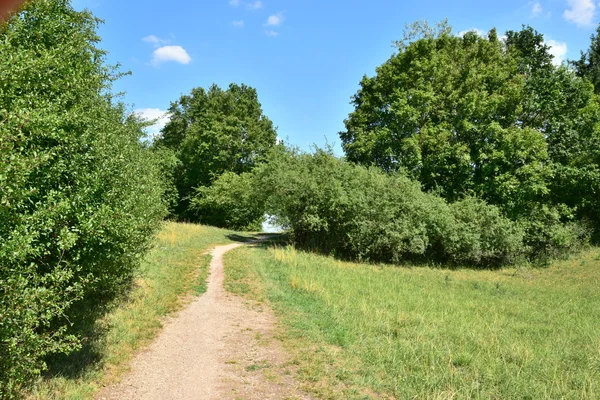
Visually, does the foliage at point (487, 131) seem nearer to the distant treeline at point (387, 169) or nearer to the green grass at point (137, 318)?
the distant treeline at point (387, 169)

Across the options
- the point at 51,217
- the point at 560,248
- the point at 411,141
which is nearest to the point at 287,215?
the point at 411,141

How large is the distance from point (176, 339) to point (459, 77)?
107ft

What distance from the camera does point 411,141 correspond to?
101ft

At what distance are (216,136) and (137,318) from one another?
134ft

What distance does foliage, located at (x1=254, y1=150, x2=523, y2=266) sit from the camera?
24578 millimetres

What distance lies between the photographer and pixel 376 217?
24562 mm

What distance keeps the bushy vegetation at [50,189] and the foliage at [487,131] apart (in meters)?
24.9

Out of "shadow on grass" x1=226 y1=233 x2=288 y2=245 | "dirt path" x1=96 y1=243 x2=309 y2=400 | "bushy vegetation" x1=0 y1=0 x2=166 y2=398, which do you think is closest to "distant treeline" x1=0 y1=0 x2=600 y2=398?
"bushy vegetation" x1=0 y1=0 x2=166 y2=398

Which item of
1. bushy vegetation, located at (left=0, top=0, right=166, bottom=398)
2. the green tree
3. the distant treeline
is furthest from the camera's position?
the green tree

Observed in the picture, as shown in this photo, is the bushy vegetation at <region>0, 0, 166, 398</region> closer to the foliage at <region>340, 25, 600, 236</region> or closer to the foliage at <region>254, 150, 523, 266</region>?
the foliage at <region>254, 150, 523, 266</region>

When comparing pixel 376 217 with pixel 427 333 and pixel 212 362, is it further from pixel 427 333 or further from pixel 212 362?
pixel 212 362

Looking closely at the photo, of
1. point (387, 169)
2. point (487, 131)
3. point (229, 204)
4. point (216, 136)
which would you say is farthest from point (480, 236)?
point (216, 136)

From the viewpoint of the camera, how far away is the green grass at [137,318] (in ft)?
19.9

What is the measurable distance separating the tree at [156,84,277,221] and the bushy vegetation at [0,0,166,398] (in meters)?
41.4
